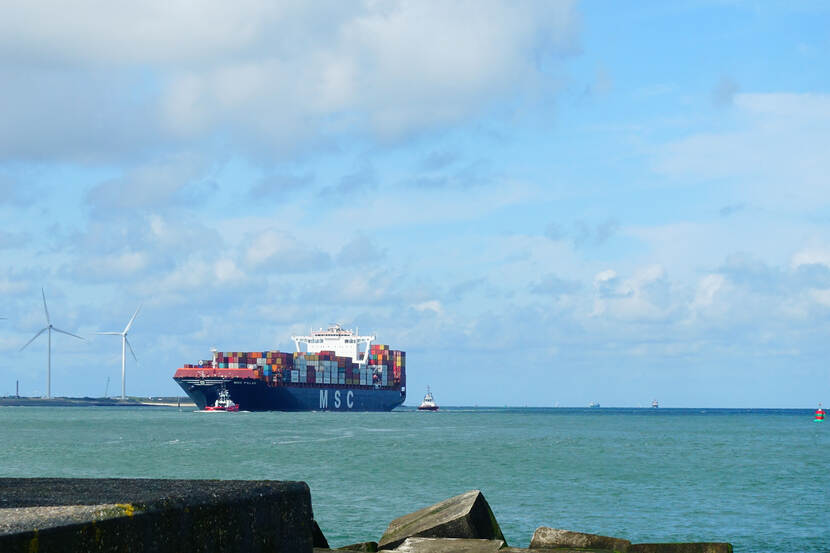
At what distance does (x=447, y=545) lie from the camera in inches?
500

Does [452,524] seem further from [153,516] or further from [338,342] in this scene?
[338,342]

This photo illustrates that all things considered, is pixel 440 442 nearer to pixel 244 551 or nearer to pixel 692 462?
pixel 692 462

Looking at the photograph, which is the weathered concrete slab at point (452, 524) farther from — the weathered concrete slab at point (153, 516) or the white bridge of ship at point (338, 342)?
the white bridge of ship at point (338, 342)

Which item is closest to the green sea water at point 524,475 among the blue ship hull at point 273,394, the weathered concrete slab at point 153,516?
the weathered concrete slab at point 153,516

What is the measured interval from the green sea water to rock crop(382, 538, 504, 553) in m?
11.2

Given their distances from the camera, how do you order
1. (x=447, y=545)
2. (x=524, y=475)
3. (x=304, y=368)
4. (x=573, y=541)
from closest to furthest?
(x=447, y=545) → (x=573, y=541) → (x=524, y=475) → (x=304, y=368)

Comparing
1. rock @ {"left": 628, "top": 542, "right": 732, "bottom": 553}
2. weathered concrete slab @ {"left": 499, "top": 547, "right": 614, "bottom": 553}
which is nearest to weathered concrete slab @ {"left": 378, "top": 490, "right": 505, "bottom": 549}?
weathered concrete slab @ {"left": 499, "top": 547, "right": 614, "bottom": 553}

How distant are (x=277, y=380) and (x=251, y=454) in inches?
3389

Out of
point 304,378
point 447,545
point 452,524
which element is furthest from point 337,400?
point 447,545

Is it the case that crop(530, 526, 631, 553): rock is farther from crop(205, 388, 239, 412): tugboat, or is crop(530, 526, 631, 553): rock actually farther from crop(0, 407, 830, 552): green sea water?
crop(205, 388, 239, 412): tugboat

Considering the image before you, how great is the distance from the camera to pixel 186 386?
144000 millimetres

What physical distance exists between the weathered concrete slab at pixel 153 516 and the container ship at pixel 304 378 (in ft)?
446

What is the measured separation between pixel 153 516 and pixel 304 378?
474 ft

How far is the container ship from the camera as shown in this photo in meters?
142
